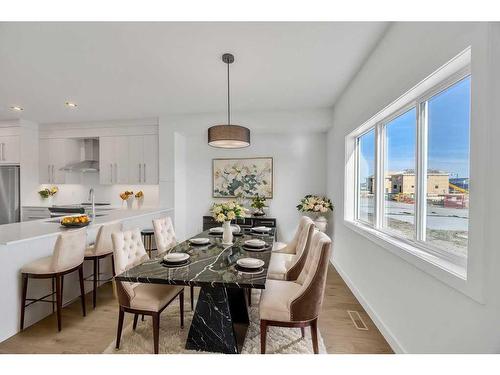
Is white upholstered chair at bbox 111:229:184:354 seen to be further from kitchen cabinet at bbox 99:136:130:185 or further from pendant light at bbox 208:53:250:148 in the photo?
kitchen cabinet at bbox 99:136:130:185

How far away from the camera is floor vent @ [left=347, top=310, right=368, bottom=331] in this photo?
211 centimetres

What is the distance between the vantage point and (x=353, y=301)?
2.60 meters

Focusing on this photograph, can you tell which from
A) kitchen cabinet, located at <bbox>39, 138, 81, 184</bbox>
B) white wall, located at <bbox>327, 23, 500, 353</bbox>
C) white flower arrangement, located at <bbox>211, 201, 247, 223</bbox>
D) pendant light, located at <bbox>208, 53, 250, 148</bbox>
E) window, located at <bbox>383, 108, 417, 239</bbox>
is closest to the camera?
white wall, located at <bbox>327, 23, 500, 353</bbox>

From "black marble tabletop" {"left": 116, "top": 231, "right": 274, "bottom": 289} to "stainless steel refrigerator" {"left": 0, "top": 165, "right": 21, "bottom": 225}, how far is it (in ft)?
15.4

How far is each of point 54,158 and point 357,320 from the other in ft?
20.1

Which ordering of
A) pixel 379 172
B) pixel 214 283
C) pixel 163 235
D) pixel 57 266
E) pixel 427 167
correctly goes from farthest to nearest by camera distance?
1. pixel 163 235
2. pixel 379 172
3. pixel 57 266
4. pixel 427 167
5. pixel 214 283

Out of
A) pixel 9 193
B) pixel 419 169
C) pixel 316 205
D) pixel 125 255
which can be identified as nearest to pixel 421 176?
pixel 419 169

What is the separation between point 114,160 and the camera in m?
4.59

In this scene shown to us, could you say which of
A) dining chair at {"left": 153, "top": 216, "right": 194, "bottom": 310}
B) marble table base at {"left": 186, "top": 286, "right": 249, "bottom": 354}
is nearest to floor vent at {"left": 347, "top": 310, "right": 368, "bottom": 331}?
marble table base at {"left": 186, "top": 286, "right": 249, "bottom": 354}

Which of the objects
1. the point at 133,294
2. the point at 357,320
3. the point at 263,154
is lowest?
the point at 357,320

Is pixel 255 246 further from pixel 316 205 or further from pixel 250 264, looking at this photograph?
pixel 316 205

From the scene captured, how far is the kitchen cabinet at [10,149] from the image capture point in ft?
14.8

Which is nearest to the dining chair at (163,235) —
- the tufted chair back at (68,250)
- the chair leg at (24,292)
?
the tufted chair back at (68,250)

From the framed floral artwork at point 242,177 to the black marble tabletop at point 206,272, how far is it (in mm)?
2420
